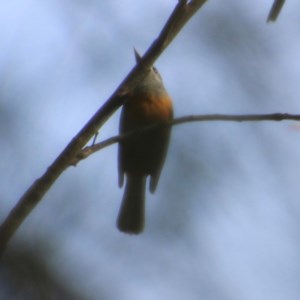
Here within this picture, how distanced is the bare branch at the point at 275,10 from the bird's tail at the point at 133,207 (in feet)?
11.0

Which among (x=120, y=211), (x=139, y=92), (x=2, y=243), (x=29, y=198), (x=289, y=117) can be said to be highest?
(x=139, y=92)

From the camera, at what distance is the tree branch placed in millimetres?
1939

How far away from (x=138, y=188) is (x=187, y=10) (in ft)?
12.5

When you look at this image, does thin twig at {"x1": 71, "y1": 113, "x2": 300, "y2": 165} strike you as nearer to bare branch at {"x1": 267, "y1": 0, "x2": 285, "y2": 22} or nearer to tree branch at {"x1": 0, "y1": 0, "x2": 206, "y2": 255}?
tree branch at {"x1": 0, "y1": 0, "x2": 206, "y2": 255}

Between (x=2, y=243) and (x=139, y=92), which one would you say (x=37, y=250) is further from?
(x=2, y=243)

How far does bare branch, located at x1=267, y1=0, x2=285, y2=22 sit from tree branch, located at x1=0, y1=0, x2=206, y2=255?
9.8 inches

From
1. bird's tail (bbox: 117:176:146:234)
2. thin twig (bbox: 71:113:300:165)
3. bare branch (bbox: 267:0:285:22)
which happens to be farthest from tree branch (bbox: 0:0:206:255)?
bird's tail (bbox: 117:176:146:234)

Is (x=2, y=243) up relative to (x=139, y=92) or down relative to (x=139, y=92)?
down

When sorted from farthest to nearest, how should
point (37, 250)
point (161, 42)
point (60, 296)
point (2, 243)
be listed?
point (37, 250) < point (60, 296) < point (161, 42) < point (2, 243)

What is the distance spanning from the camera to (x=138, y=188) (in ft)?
20.2

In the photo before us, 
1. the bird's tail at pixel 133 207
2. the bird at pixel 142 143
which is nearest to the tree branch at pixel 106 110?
the bird at pixel 142 143

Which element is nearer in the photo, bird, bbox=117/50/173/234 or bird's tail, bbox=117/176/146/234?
bird, bbox=117/50/173/234

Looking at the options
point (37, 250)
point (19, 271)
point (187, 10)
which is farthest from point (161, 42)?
point (37, 250)

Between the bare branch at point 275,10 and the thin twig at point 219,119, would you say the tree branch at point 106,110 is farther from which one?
the bare branch at point 275,10
